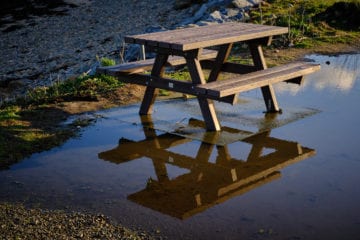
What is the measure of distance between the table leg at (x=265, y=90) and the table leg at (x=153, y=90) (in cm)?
174

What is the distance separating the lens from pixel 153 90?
9781mm

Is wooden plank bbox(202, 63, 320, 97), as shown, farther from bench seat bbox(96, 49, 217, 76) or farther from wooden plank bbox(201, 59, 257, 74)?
bench seat bbox(96, 49, 217, 76)

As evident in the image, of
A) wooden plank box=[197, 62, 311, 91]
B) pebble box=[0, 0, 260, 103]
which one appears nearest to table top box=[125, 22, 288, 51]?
wooden plank box=[197, 62, 311, 91]

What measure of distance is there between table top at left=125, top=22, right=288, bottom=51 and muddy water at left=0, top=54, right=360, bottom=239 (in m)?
1.39

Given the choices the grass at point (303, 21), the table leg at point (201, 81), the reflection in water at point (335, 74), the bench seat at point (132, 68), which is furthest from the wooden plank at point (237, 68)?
the grass at point (303, 21)

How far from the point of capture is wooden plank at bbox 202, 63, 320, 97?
8.30 m

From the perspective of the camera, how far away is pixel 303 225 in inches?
234

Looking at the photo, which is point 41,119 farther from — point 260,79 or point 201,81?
point 260,79

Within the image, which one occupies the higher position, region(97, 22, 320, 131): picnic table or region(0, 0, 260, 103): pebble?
region(97, 22, 320, 131): picnic table

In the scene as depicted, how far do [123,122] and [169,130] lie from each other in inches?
36.8

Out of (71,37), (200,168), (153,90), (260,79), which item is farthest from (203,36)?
(71,37)

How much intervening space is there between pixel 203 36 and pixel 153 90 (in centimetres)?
141

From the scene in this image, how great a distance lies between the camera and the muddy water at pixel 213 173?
608cm

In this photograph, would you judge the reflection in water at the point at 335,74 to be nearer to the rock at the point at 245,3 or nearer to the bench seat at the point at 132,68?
the bench seat at the point at 132,68
